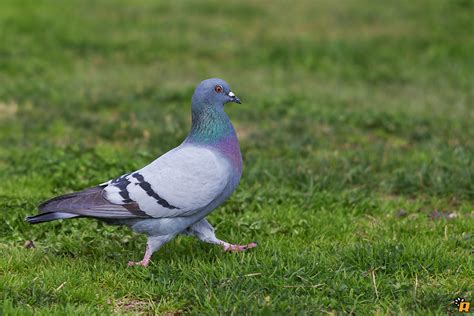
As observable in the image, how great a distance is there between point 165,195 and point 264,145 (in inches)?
124

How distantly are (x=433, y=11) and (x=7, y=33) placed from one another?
24.9ft

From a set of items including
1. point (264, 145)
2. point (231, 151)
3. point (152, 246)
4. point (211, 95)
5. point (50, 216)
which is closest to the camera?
point (50, 216)

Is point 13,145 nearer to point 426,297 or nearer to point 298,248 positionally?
point 298,248

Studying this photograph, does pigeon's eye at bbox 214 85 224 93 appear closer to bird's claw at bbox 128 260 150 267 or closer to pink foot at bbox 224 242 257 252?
Result: pink foot at bbox 224 242 257 252

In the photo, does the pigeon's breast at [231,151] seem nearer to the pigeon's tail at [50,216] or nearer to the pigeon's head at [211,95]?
the pigeon's head at [211,95]

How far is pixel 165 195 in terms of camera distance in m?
4.57

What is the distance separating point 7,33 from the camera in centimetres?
1183

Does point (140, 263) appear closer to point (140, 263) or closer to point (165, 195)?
point (140, 263)

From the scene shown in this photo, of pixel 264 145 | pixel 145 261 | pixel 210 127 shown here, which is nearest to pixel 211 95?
pixel 210 127

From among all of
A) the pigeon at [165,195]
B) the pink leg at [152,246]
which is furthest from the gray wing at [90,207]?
the pink leg at [152,246]

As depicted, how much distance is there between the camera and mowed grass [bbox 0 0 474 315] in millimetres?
4324

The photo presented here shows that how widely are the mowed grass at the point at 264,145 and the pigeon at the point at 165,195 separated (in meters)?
0.27

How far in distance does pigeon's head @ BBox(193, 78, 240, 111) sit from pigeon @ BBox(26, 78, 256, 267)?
17 centimetres

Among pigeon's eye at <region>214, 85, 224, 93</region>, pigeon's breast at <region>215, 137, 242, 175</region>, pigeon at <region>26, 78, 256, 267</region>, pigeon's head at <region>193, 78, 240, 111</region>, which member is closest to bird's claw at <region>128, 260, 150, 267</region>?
pigeon at <region>26, 78, 256, 267</region>
